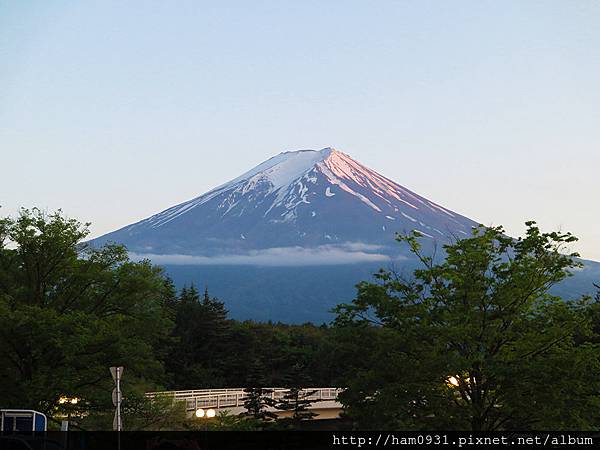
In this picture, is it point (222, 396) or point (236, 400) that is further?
point (236, 400)

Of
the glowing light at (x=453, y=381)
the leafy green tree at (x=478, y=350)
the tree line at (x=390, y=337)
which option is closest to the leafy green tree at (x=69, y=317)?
the tree line at (x=390, y=337)

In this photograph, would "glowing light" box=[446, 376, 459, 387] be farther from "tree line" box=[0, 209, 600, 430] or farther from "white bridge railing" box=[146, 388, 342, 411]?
"white bridge railing" box=[146, 388, 342, 411]

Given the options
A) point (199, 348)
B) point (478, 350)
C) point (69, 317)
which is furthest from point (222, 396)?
point (199, 348)

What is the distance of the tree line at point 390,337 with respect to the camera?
79.8ft

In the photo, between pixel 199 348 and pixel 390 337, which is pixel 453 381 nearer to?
pixel 390 337

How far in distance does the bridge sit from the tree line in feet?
27.5

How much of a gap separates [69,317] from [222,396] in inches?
777

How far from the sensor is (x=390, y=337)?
25.6 meters

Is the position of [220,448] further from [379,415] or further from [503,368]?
[503,368]

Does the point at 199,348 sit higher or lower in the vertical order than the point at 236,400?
higher

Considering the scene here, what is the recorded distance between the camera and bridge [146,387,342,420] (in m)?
45.4

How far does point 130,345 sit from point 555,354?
1553 cm

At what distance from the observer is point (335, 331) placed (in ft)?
88.1

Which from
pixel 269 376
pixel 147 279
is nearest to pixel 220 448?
pixel 147 279
